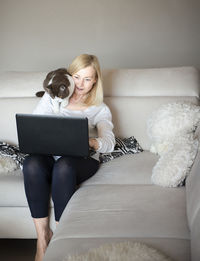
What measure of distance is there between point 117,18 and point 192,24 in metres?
0.67

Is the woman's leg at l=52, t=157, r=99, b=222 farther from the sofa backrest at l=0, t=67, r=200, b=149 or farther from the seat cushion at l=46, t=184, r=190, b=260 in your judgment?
the sofa backrest at l=0, t=67, r=200, b=149

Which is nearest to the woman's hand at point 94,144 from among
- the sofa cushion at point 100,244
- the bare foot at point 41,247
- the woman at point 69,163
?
→ the woman at point 69,163

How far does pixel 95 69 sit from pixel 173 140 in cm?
57

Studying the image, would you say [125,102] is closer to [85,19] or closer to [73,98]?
[73,98]

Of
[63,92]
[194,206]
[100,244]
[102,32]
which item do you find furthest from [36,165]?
[102,32]

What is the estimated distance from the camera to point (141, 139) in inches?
98.0

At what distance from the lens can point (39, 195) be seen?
1.98 meters

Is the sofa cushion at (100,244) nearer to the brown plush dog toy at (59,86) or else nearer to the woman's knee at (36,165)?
the woman's knee at (36,165)

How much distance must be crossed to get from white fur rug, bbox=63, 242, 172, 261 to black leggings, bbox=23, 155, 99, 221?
669 mm

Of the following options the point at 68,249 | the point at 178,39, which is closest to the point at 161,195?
the point at 68,249

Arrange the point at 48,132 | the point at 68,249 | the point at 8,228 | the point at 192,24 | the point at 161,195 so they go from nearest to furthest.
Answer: the point at 68,249
the point at 161,195
the point at 48,132
the point at 8,228
the point at 192,24

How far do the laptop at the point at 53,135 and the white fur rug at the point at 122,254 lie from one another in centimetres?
71

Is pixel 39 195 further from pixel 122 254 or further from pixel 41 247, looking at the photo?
pixel 122 254

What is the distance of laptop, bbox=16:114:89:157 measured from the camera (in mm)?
1914
